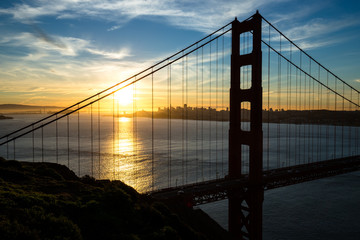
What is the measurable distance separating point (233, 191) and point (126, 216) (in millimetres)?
12241

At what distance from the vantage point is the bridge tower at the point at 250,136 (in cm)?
2392

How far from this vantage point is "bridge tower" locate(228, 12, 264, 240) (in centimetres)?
2392

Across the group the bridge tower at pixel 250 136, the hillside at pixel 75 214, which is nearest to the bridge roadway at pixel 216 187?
the bridge tower at pixel 250 136

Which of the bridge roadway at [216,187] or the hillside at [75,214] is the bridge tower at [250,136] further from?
the hillside at [75,214]

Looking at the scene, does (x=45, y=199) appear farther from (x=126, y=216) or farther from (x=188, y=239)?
(x=188, y=239)

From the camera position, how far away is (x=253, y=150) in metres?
24.1

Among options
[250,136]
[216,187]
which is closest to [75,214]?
[216,187]

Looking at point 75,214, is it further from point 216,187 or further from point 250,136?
point 250,136

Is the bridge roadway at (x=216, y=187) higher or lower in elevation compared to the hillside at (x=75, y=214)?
lower

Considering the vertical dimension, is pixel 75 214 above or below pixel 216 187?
above

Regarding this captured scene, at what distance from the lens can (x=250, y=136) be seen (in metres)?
24.7

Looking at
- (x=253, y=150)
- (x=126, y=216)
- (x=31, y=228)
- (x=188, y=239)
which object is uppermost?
(x=253, y=150)

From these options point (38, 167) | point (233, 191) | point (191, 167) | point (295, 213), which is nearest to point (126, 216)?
point (233, 191)

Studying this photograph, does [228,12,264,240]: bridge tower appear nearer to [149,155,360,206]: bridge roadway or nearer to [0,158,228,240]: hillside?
[149,155,360,206]: bridge roadway
